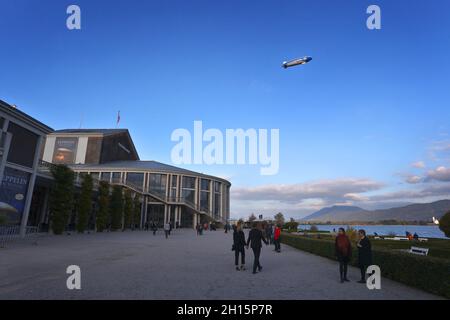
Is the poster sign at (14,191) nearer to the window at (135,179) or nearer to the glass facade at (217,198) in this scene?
the window at (135,179)

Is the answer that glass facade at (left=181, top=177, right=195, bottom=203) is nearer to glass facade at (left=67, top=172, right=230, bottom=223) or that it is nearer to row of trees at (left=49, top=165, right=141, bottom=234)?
glass facade at (left=67, top=172, right=230, bottom=223)

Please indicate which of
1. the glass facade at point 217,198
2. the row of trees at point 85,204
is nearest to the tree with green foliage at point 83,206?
the row of trees at point 85,204

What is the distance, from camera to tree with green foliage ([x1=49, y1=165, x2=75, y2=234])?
85.1ft

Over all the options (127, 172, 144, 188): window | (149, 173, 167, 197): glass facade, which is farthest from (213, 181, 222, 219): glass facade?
(127, 172, 144, 188): window

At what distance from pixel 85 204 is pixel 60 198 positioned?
13.3 ft

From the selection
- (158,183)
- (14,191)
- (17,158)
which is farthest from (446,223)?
(158,183)

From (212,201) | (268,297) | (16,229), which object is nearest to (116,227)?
(16,229)

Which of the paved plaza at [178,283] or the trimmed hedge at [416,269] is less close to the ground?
the trimmed hedge at [416,269]

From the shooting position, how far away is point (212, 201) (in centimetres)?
6172

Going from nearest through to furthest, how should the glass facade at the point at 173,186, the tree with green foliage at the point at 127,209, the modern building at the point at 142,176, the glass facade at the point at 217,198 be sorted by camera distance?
the tree with green foliage at the point at 127,209 < the modern building at the point at 142,176 < the glass facade at the point at 173,186 < the glass facade at the point at 217,198

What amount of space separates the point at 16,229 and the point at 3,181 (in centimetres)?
401

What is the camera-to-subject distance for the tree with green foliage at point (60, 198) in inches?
1021

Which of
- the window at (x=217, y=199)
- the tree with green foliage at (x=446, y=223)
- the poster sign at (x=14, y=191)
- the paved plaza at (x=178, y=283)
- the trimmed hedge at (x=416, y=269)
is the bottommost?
the paved plaza at (x=178, y=283)
